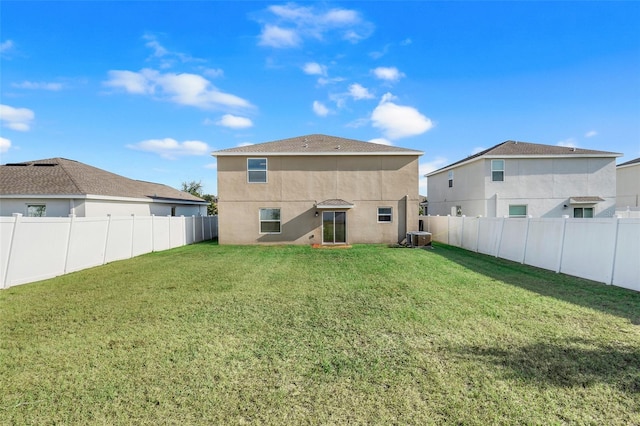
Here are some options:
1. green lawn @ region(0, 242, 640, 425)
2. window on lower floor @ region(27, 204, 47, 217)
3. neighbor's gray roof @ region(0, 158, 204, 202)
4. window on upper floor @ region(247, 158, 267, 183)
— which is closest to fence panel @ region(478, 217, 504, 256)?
green lawn @ region(0, 242, 640, 425)

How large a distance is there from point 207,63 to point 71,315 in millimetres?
12804

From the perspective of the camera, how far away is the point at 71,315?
5.57 meters

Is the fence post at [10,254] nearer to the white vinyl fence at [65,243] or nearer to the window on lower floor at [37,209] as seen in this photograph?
the white vinyl fence at [65,243]

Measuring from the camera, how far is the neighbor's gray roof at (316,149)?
1708cm

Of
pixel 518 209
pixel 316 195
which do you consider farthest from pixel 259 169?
pixel 518 209

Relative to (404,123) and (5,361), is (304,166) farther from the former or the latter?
(5,361)

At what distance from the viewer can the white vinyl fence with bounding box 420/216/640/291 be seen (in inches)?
274

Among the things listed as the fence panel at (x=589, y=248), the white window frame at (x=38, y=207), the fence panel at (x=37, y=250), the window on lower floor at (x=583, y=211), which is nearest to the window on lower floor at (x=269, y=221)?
the fence panel at (x=37, y=250)

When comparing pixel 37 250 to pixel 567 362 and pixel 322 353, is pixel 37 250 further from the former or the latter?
pixel 567 362

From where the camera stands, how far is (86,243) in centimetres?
1031

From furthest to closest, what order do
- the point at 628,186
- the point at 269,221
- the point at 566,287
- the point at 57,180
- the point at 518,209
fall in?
1. the point at 628,186
2. the point at 518,209
3. the point at 269,221
4. the point at 57,180
5. the point at 566,287

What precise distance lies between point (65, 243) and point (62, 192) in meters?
7.54

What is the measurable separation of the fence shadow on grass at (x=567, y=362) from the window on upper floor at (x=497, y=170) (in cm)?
1681

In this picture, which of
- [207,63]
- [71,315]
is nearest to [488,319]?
[71,315]
